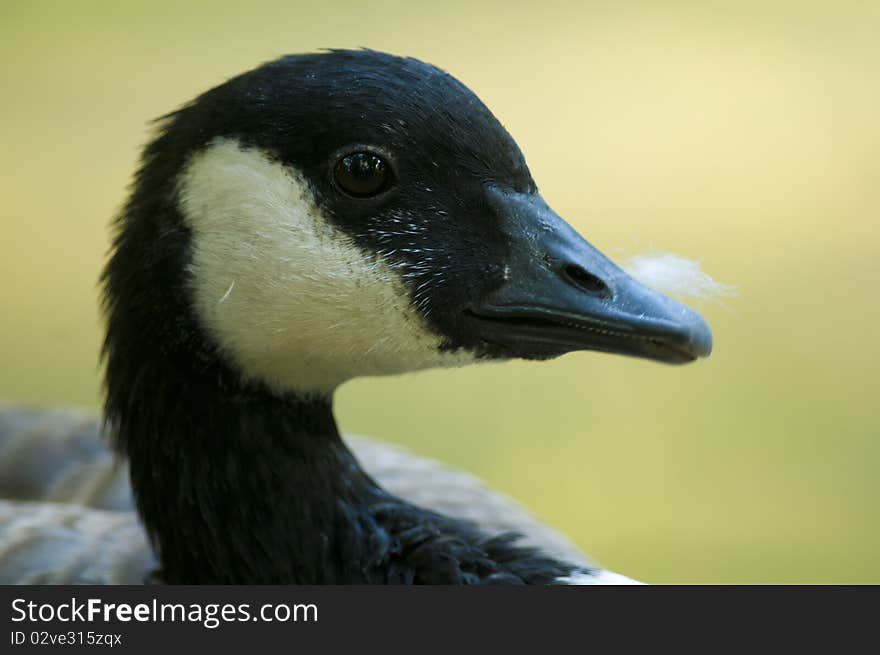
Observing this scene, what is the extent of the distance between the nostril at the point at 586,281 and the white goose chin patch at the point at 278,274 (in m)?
0.25

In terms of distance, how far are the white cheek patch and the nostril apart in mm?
198

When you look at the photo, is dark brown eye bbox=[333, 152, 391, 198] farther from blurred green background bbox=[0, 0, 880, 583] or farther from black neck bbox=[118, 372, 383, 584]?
blurred green background bbox=[0, 0, 880, 583]

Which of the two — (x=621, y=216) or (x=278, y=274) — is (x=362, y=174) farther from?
(x=621, y=216)

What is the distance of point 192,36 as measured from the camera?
4.17 meters

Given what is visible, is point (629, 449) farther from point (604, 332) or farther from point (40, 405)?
point (604, 332)

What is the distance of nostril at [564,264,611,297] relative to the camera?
5.37 feet

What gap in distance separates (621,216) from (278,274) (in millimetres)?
2628

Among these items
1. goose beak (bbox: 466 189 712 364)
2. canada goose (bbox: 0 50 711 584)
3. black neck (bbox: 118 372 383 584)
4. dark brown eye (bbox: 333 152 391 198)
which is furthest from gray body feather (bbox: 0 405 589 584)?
dark brown eye (bbox: 333 152 391 198)

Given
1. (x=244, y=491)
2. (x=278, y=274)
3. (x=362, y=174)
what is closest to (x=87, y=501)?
(x=244, y=491)

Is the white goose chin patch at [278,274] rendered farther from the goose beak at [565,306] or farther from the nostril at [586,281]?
the nostril at [586,281]

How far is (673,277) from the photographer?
72.8 inches

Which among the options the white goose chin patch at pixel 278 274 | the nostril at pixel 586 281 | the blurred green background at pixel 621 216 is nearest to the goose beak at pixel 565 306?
the nostril at pixel 586 281

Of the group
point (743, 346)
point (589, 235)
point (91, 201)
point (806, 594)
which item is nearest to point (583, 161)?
point (589, 235)

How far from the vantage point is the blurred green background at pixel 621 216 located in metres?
3.91
